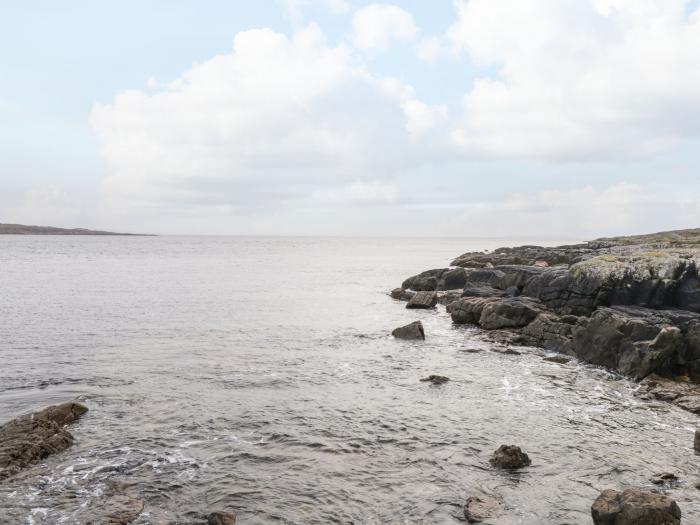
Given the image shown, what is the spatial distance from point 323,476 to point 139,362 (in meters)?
17.5

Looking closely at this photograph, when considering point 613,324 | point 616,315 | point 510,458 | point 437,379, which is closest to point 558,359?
point 613,324

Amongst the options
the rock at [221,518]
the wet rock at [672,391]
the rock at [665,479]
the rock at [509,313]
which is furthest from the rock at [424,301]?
the rock at [221,518]

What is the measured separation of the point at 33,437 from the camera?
16.5 metres

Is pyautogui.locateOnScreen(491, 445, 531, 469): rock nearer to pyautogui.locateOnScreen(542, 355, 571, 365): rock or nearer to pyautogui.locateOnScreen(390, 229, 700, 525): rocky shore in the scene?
pyautogui.locateOnScreen(390, 229, 700, 525): rocky shore

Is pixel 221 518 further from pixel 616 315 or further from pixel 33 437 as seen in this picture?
pixel 616 315

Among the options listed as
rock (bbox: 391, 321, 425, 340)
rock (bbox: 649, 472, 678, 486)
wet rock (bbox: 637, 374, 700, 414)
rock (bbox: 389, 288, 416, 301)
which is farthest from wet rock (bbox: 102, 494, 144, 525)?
rock (bbox: 389, 288, 416, 301)

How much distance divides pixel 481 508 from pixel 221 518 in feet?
22.6

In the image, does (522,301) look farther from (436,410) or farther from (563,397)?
(436,410)

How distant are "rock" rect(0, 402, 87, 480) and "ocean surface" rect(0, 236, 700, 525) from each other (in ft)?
1.56

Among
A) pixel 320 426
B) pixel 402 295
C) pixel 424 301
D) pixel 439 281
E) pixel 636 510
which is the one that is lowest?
pixel 320 426

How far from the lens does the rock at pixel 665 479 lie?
14648 mm

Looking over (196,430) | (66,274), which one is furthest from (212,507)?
(66,274)

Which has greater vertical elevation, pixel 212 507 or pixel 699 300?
pixel 699 300

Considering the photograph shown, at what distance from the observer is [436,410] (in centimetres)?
2108
